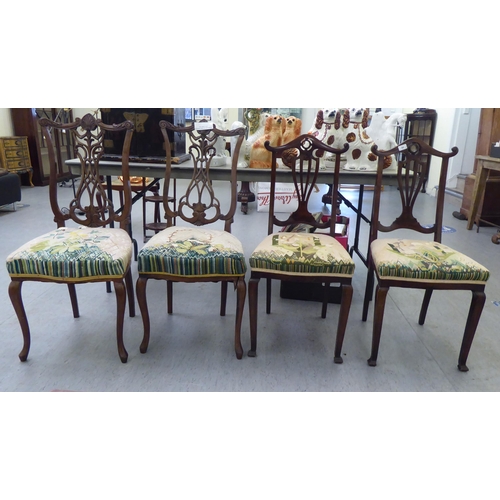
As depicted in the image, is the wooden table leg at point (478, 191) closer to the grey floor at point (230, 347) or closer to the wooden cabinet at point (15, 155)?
the grey floor at point (230, 347)

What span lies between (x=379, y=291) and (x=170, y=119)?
158cm

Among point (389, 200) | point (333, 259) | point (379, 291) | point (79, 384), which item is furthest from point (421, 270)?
point (389, 200)

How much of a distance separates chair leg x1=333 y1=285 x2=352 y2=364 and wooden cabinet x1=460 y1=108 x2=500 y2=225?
293 centimetres

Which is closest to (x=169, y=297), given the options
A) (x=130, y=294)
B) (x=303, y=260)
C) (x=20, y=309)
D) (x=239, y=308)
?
(x=130, y=294)

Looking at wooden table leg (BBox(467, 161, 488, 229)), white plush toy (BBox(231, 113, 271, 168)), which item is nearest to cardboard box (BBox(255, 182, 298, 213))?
wooden table leg (BBox(467, 161, 488, 229))

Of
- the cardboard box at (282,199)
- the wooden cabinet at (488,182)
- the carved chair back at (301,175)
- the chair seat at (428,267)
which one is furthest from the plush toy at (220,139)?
the wooden cabinet at (488,182)

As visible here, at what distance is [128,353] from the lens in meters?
1.76

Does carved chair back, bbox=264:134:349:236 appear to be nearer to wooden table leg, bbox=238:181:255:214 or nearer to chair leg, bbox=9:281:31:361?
chair leg, bbox=9:281:31:361

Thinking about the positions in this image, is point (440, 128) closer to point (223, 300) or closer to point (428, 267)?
point (428, 267)

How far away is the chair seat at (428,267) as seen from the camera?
1.58 meters

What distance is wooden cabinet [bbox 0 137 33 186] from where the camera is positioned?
16.8ft

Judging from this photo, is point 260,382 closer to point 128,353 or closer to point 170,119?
point 128,353

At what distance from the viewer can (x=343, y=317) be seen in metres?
1.66

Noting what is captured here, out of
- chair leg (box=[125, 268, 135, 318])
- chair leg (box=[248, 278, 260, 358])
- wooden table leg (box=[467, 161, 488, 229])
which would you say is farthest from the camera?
wooden table leg (box=[467, 161, 488, 229])
